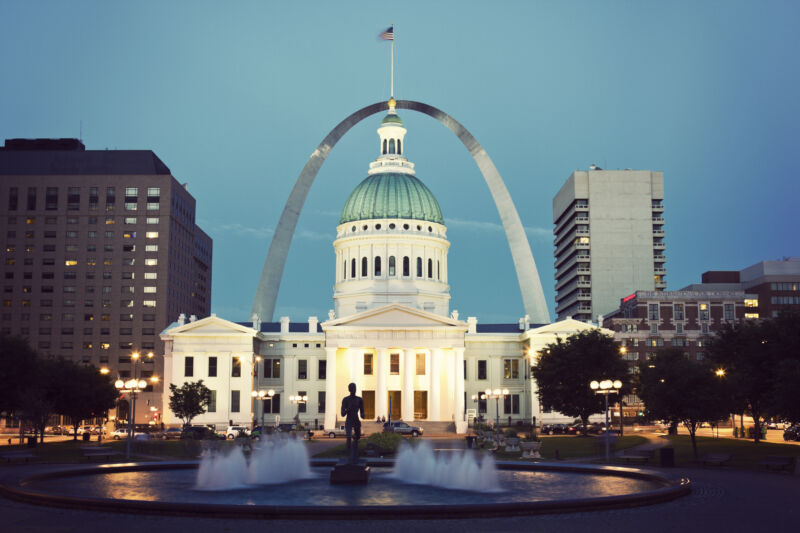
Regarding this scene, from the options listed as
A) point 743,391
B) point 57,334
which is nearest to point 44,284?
point 57,334

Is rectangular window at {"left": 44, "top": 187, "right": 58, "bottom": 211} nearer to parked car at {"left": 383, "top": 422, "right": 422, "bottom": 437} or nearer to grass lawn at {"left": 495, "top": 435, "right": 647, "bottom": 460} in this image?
parked car at {"left": 383, "top": 422, "right": 422, "bottom": 437}

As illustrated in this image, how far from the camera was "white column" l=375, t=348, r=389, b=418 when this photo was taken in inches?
4412

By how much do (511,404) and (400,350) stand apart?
18.2 metres

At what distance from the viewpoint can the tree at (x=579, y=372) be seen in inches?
3602

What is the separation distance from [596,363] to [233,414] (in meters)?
48.6

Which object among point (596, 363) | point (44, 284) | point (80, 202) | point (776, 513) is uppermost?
point (80, 202)

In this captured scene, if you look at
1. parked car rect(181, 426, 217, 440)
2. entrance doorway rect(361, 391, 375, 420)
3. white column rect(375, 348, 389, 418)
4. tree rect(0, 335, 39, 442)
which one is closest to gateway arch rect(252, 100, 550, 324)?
entrance doorway rect(361, 391, 375, 420)

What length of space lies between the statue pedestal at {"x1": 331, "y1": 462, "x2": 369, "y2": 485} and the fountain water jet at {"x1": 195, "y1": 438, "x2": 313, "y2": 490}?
3067mm

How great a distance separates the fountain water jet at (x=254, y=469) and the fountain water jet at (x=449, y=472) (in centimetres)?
439

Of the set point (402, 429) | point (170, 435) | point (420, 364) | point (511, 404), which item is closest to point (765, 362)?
point (402, 429)

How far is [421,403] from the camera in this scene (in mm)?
118938

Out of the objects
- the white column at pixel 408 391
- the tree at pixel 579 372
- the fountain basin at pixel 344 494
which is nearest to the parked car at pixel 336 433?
the white column at pixel 408 391

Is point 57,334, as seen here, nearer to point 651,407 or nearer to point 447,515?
point 651,407

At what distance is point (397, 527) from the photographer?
24938 mm
